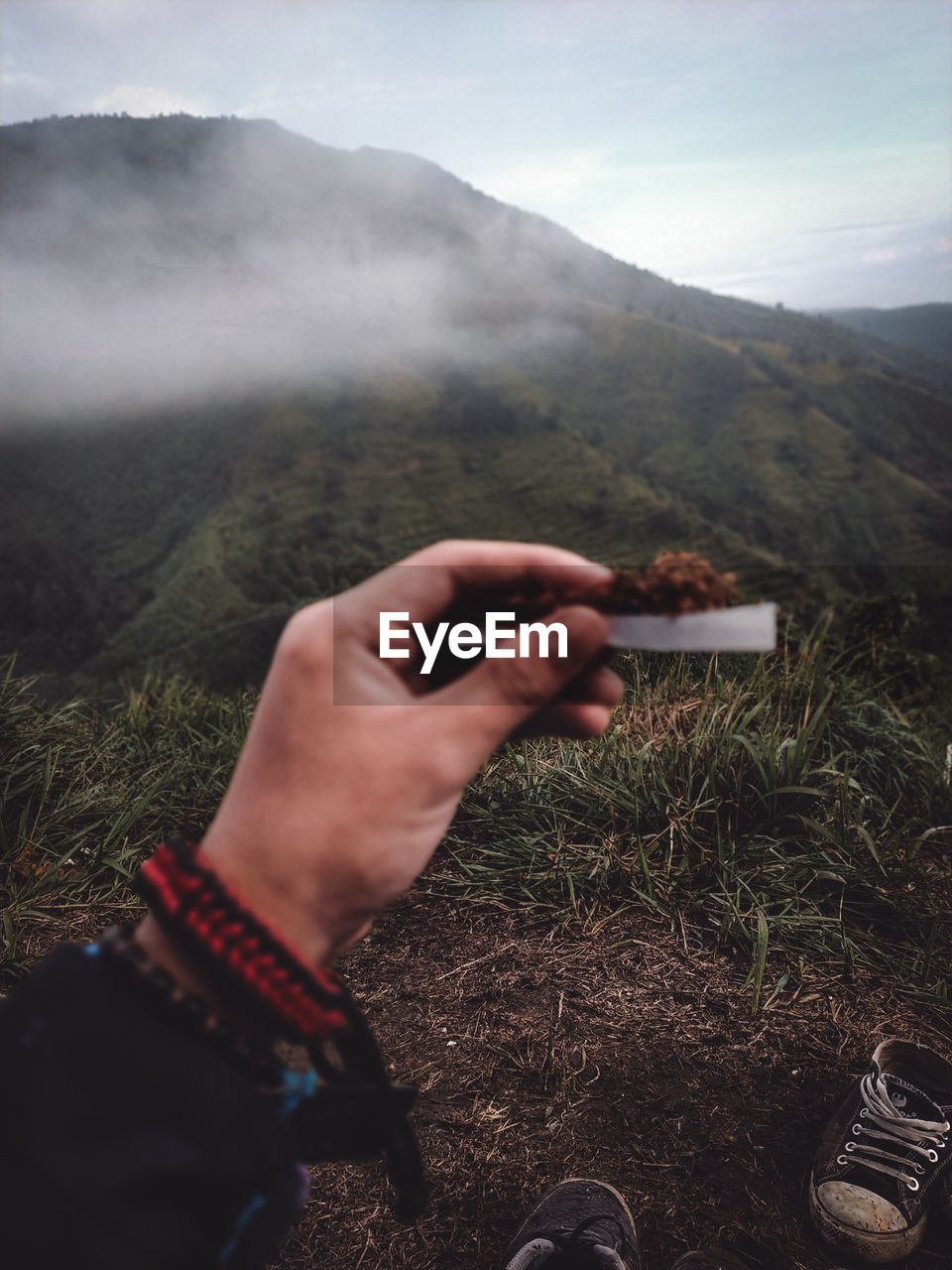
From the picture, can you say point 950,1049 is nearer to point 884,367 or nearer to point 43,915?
point 43,915

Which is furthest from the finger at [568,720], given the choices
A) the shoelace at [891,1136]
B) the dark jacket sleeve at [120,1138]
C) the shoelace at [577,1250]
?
the shoelace at [891,1136]

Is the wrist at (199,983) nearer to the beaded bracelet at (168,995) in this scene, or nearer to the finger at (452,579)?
the beaded bracelet at (168,995)

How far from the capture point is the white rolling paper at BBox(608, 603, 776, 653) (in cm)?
129

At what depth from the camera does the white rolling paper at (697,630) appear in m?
1.29

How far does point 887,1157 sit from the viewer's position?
6.28 feet

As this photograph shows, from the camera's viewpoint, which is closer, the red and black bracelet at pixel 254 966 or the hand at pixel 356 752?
the red and black bracelet at pixel 254 966

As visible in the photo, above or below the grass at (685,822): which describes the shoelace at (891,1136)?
below

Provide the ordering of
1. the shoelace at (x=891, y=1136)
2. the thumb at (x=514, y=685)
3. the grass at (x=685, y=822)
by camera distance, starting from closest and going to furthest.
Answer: the thumb at (x=514, y=685) → the shoelace at (x=891, y=1136) → the grass at (x=685, y=822)

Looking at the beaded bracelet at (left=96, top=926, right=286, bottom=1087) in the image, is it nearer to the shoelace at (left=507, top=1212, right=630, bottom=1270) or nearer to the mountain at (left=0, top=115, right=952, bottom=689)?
the shoelace at (left=507, top=1212, right=630, bottom=1270)

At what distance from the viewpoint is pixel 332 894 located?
97 centimetres

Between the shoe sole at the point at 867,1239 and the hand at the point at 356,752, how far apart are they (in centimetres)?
166

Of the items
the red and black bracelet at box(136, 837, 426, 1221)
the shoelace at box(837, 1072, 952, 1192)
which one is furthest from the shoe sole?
the red and black bracelet at box(136, 837, 426, 1221)

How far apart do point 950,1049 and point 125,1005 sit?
8.73 feet

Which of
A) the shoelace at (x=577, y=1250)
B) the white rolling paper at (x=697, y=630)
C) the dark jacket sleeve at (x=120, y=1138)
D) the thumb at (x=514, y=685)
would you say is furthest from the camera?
the shoelace at (x=577, y=1250)
